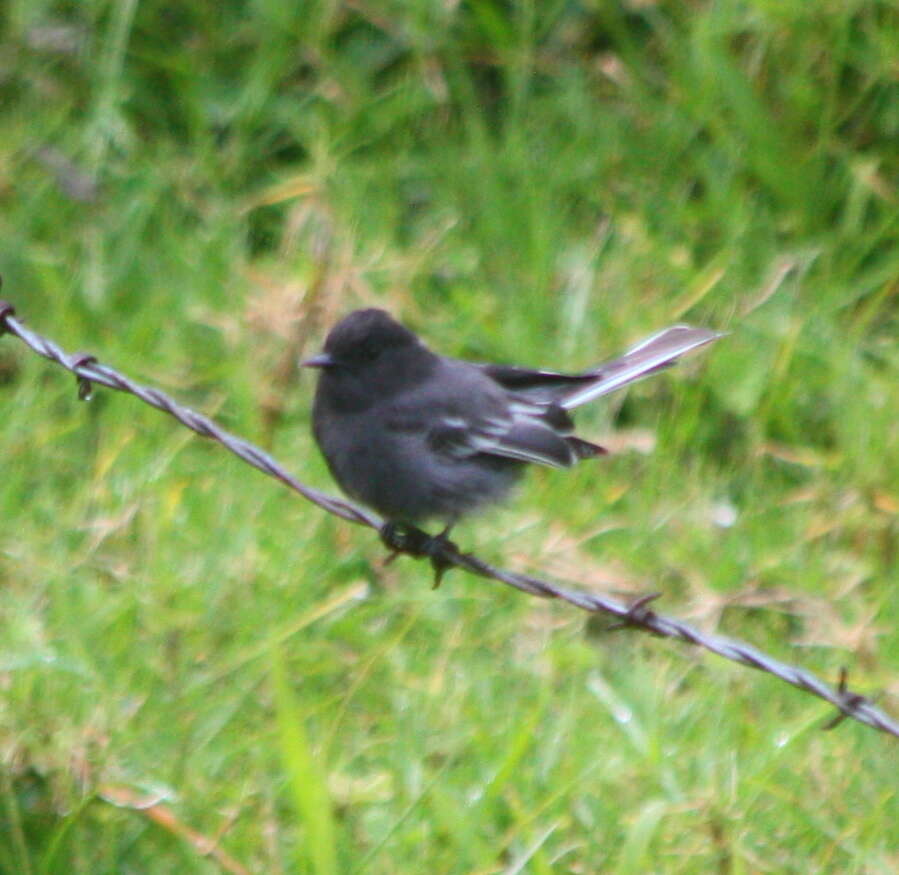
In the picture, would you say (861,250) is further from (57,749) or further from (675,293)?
(57,749)

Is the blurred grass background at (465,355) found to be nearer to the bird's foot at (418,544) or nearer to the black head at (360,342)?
the bird's foot at (418,544)

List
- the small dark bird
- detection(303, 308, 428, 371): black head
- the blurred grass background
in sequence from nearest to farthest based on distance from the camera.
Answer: the blurred grass background < the small dark bird < detection(303, 308, 428, 371): black head

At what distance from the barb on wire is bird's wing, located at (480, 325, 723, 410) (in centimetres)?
48

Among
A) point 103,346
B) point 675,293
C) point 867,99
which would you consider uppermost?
point 867,99

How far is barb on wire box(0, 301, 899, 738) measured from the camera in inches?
124

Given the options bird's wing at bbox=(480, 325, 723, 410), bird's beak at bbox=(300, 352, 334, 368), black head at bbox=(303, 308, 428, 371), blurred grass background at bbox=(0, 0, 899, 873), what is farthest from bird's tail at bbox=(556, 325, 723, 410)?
blurred grass background at bbox=(0, 0, 899, 873)

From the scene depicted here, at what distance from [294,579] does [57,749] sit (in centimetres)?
98

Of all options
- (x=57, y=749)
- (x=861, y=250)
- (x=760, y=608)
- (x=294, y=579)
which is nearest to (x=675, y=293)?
(x=861, y=250)

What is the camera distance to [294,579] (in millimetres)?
4719

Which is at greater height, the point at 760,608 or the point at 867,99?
the point at 867,99

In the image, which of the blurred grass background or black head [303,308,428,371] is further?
black head [303,308,428,371]

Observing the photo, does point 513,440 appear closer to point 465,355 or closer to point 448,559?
point 448,559

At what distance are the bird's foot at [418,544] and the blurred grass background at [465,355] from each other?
419 millimetres

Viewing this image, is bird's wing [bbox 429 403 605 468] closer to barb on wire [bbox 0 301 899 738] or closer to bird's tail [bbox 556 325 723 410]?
bird's tail [bbox 556 325 723 410]
